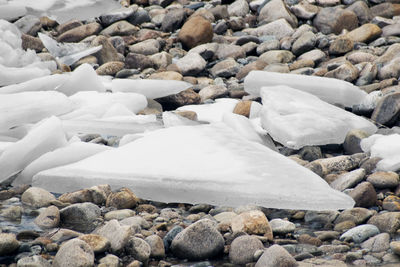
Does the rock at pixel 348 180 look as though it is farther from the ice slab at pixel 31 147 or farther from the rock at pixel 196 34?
the rock at pixel 196 34

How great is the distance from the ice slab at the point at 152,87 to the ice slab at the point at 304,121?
55 centimetres

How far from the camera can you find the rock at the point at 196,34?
474 cm

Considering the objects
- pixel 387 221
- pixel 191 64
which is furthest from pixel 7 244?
pixel 191 64

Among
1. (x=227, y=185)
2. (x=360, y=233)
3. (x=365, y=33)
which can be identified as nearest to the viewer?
(x=360, y=233)

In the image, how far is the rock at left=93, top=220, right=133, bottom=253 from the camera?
179 centimetres

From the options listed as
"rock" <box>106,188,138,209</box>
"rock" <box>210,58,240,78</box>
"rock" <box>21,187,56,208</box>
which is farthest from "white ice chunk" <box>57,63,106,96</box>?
"rock" <box>106,188,138,209</box>

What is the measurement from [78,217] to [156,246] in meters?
0.35

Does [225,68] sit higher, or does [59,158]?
[59,158]

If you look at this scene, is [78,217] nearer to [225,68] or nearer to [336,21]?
[225,68]

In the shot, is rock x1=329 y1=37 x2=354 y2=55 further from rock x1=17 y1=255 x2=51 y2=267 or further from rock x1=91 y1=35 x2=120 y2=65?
rock x1=17 y1=255 x2=51 y2=267

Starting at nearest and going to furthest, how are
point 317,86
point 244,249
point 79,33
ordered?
point 244,249 → point 317,86 → point 79,33

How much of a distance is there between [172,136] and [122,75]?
5.28ft

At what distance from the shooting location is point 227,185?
2170 millimetres

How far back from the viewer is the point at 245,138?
2.76 meters
